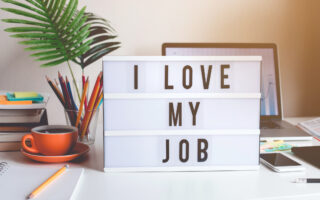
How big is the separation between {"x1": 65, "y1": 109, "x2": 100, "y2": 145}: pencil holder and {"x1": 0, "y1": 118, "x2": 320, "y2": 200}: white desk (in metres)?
0.13

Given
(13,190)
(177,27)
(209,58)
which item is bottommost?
(13,190)

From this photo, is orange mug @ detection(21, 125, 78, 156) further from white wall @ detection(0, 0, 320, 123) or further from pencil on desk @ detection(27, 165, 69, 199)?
white wall @ detection(0, 0, 320, 123)

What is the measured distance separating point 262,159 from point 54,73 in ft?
2.51

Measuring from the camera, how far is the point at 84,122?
775mm

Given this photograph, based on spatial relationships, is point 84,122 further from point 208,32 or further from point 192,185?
point 208,32

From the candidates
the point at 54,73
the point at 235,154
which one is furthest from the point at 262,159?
the point at 54,73

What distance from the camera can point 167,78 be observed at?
633 millimetres

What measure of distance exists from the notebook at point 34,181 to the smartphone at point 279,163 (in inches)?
15.5

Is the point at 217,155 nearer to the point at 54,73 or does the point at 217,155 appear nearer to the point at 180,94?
the point at 180,94

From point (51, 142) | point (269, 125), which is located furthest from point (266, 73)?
point (51, 142)

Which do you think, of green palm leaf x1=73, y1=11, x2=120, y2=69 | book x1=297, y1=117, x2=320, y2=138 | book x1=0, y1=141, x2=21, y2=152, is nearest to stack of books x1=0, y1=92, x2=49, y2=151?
book x1=0, y1=141, x2=21, y2=152

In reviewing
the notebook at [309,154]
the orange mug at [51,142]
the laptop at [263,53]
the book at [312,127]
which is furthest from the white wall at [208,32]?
the notebook at [309,154]

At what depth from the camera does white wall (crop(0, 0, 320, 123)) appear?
1.10 metres

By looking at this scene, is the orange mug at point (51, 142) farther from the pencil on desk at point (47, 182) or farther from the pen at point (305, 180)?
the pen at point (305, 180)
